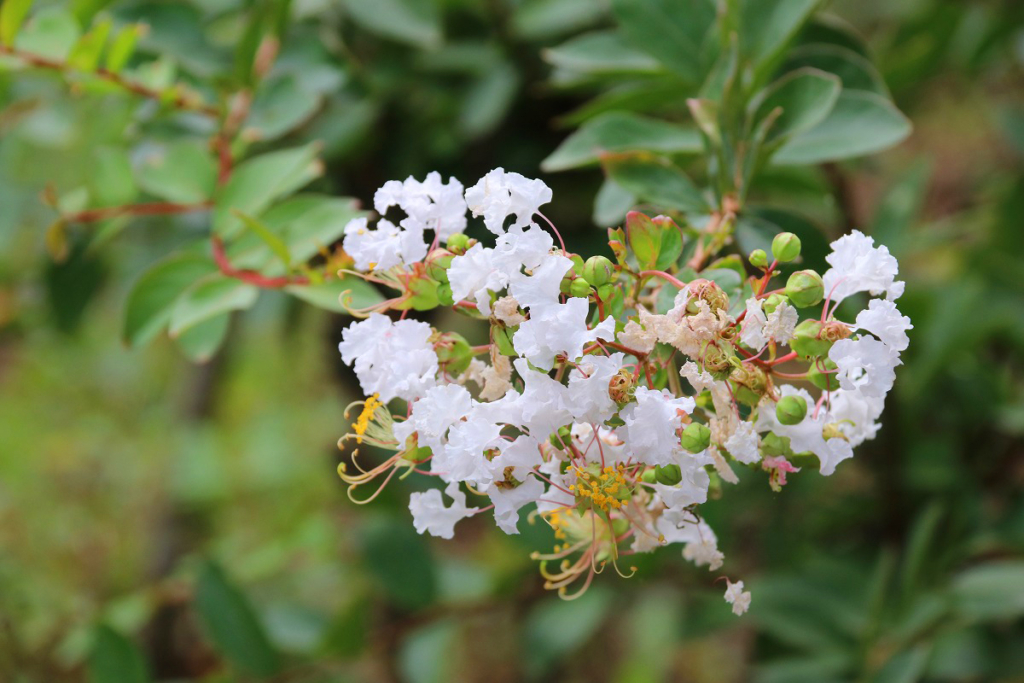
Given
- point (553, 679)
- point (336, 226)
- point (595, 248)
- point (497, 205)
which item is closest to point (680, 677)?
point (553, 679)

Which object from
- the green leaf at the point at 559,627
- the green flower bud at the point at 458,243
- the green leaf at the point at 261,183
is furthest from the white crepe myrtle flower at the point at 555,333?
the green leaf at the point at 559,627

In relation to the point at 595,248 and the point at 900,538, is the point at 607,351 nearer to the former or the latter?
the point at 595,248

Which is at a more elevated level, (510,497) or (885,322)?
(885,322)

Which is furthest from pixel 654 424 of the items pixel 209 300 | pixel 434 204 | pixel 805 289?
pixel 209 300

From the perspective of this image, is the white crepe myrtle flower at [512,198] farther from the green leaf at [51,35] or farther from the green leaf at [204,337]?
the green leaf at [51,35]

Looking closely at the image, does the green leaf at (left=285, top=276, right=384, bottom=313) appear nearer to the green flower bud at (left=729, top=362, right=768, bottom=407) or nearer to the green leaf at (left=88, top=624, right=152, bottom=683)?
the green flower bud at (left=729, top=362, right=768, bottom=407)

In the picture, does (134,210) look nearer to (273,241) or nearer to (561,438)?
(273,241)
